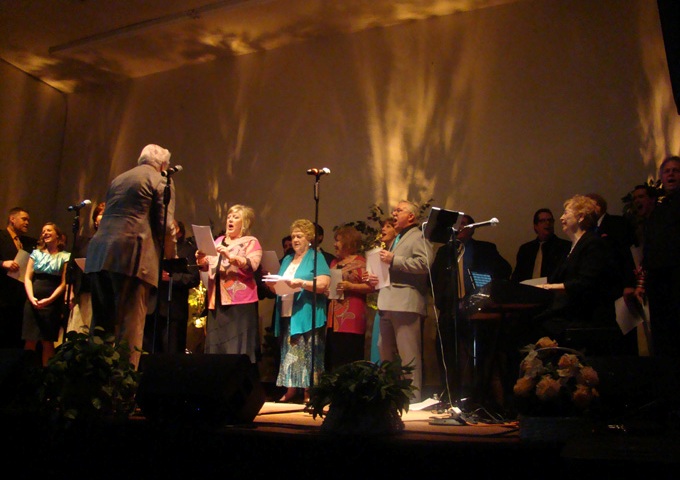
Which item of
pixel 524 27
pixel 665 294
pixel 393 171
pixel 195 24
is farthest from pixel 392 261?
pixel 195 24

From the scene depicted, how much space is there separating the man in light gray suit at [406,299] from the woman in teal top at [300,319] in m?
0.55

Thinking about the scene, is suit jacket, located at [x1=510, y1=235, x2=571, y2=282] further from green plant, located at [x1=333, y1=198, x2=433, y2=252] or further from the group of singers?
green plant, located at [x1=333, y1=198, x2=433, y2=252]

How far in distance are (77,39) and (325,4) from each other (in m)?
3.37

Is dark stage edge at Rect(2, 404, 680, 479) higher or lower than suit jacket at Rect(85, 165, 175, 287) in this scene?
lower

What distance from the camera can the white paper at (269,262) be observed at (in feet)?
16.9

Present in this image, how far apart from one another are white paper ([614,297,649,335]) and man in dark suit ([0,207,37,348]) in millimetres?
5421

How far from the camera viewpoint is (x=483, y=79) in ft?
22.4

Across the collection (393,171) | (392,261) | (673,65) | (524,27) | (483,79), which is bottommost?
(392,261)

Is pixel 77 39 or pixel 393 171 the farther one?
pixel 77 39

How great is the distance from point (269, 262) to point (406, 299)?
123 centimetres

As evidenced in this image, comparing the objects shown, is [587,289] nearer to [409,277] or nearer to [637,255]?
[637,255]

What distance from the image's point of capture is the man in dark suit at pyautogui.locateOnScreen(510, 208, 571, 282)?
5.42 m

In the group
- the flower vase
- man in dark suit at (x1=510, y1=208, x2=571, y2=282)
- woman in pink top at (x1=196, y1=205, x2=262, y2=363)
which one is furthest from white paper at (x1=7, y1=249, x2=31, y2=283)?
the flower vase

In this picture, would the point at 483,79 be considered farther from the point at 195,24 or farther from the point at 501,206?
the point at 195,24
